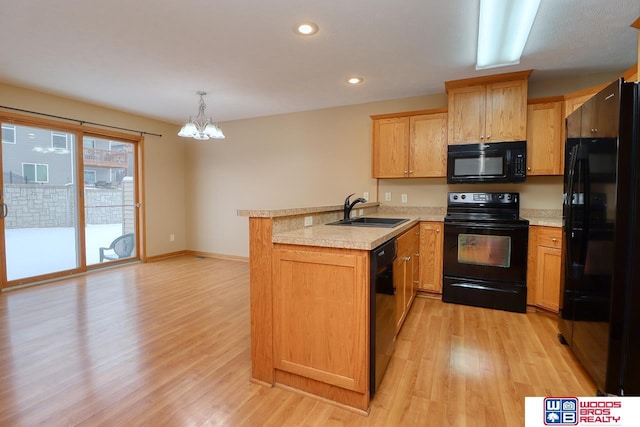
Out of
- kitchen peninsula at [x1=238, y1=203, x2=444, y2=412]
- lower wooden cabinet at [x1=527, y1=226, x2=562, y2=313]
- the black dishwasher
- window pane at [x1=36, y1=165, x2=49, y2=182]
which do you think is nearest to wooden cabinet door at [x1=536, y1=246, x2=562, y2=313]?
lower wooden cabinet at [x1=527, y1=226, x2=562, y2=313]

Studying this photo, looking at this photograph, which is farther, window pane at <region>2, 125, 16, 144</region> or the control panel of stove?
window pane at <region>2, 125, 16, 144</region>

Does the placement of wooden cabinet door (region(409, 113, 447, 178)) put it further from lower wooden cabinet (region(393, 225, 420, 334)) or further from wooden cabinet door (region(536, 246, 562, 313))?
wooden cabinet door (region(536, 246, 562, 313))

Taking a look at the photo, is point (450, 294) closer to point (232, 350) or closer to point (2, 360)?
point (232, 350)

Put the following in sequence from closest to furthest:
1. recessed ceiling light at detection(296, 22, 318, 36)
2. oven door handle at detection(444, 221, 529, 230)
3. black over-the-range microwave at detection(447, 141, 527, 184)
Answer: recessed ceiling light at detection(296, 22, 318, 36) < oven door handle at detection(444, 221, 529, 230) < black over-the-range microwave at detection(447, 141, 527, 184)

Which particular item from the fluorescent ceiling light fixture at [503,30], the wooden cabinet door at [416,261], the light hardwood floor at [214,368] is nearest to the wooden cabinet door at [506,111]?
the fluorescent ceiling light fixture at [503,30]

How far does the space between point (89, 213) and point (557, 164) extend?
6.24m

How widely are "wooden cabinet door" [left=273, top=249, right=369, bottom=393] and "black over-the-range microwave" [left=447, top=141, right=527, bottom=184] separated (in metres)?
2.45

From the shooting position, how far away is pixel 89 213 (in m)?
4.76

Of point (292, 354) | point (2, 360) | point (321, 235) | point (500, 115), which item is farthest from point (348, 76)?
point (2, 360)

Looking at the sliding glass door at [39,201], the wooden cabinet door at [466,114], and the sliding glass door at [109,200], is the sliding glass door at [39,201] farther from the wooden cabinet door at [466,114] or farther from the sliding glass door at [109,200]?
the wooden cabinet door at [466,114]

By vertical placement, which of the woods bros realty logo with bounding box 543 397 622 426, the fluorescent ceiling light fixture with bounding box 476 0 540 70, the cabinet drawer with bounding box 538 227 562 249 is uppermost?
the fluorescent ceiling light fixture with bounding box 476 0 540 70

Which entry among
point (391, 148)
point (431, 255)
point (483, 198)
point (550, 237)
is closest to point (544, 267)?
point (550, 237)

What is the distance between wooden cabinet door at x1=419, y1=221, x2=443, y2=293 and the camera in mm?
3531

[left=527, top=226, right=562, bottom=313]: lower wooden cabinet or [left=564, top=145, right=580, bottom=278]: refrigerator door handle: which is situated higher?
[left=564, top=145, right=580, bottom=278]: refrigerator door handle
